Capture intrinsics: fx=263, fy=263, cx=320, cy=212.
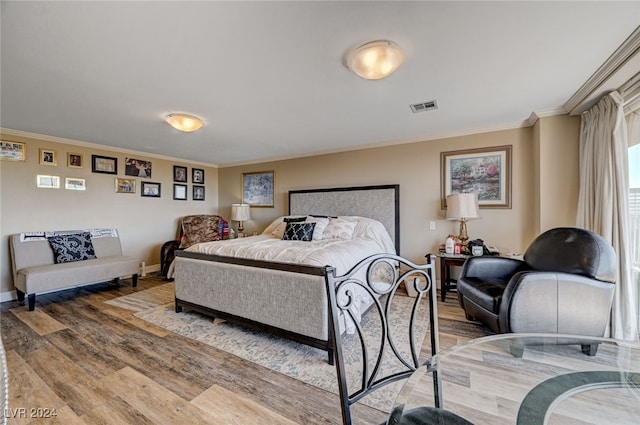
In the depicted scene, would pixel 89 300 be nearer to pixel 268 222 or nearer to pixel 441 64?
pixel 268 222

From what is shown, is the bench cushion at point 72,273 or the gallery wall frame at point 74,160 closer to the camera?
the bench cushion at point 72,273

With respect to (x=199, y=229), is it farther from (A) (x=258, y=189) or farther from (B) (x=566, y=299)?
(B) (x=566, y=299)

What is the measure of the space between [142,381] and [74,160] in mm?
3915

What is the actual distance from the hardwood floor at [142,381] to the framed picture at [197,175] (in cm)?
357

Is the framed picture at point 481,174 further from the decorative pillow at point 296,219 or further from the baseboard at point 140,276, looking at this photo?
the baseboard at point 140,276

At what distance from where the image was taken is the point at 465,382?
1.42 metres

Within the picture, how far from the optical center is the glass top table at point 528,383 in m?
1.08

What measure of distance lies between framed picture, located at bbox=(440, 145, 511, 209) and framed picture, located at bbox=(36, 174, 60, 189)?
18.5 ft

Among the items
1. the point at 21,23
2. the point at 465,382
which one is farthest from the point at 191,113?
the point at 465,382

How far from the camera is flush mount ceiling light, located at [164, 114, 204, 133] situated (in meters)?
2.92

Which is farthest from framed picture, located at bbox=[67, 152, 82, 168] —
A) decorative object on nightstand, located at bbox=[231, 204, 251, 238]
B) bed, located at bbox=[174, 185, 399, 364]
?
bed, located at bbox=[174, 185, 399, 364]

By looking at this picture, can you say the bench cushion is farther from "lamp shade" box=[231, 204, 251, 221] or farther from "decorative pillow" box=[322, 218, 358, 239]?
"decorative pillow" box=[322, 218, 358, 239]

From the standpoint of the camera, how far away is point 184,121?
2.94 meters

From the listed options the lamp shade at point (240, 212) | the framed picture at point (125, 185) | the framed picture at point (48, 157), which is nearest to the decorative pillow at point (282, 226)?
the lamp shade at point (240, 212)
